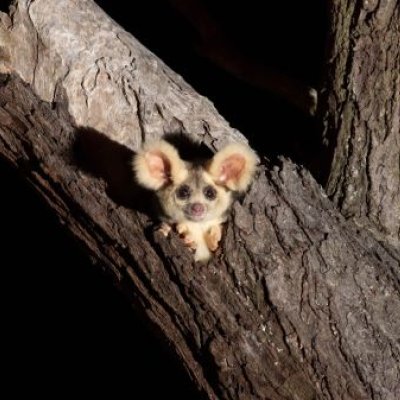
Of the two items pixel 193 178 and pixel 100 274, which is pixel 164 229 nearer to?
pixel 193 178

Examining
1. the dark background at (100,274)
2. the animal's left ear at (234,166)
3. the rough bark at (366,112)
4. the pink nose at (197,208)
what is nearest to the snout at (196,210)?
the pink nose at (197,208)

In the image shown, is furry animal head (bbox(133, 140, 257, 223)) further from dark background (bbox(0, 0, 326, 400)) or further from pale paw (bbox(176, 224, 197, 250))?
Answer: dark background (bbox(0, 0, 326, 400))

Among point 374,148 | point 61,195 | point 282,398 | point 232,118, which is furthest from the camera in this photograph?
point 232,118

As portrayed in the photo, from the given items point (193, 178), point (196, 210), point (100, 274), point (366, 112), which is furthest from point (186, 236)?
point (100, 274)

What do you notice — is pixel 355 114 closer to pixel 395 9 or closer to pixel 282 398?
pixel 395 9

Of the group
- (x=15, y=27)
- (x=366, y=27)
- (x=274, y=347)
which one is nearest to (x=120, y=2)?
(x=15, y=27)

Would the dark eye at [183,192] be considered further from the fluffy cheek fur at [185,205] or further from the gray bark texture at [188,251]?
the gray bark texture at [188,251]
